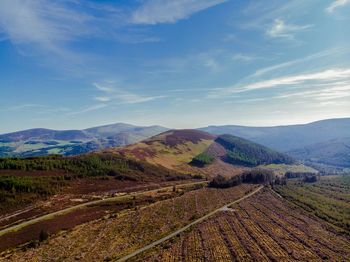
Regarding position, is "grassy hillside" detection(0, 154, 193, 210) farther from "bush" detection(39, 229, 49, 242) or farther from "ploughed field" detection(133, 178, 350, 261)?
"ploughed field" detection(133, 178, 350, 261)

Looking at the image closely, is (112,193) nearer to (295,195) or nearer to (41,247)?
(41,247)

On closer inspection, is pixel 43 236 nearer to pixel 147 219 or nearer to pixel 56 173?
pixel 147 219

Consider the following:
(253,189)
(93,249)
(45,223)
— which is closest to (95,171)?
(45,223)

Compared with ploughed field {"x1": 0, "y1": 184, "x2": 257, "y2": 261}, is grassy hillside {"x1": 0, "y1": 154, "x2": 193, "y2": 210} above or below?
above

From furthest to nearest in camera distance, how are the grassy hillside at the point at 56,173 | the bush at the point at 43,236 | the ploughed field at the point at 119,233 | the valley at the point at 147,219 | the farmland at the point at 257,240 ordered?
the grassy hillside at the point at 56,173
the bush at the point at 43,236
the valley at the point at 147,219
the ploughed field at the point at 119,233
the farmland at the point at 257,240

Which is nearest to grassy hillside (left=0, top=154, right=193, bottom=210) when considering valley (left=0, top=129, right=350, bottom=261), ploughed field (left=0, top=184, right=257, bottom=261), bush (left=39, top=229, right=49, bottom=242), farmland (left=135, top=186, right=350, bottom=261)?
valley (left=0, top=129, right=350, bottom=261)

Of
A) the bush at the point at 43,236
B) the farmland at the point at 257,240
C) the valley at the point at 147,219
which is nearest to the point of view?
the farmland at the point at 257,240

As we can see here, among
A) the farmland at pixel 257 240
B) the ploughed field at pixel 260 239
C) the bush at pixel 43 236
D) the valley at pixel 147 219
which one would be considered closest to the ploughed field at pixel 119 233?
the valley at pixel 147 219

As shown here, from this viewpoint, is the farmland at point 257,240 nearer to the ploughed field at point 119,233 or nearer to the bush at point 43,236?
the ploughed field at point 119,233

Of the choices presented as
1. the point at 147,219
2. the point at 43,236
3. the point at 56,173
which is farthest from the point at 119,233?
the point at 56,173
